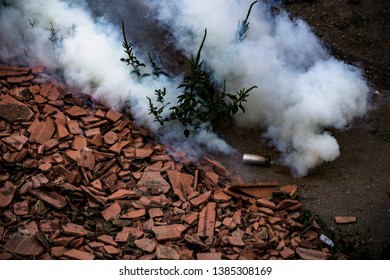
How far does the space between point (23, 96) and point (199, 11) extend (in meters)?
2.75

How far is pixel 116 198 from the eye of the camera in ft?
13.1

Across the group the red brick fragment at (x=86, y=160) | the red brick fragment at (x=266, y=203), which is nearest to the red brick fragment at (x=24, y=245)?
the red brick fragment at (x=86, y=160)

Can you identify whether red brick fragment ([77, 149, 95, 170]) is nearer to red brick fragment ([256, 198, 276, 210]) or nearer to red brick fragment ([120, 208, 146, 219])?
red brick fragment ([120, 208, 146, 219])

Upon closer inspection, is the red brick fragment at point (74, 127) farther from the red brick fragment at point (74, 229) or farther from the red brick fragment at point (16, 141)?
the red brick fragment at point (74, 229)

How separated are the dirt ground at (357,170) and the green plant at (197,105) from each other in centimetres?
40

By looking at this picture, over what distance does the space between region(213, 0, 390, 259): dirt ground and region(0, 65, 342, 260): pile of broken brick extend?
0.86ft

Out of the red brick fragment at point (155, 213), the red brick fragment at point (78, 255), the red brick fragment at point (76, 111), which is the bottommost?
the red brick fragment at point (78, 255)

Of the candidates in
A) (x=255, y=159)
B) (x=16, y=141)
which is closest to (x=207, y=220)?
(x=255, y=159)

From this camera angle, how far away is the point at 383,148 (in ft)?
16.0

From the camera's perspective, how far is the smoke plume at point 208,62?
4.84 meters

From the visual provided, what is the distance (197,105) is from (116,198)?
178cm
